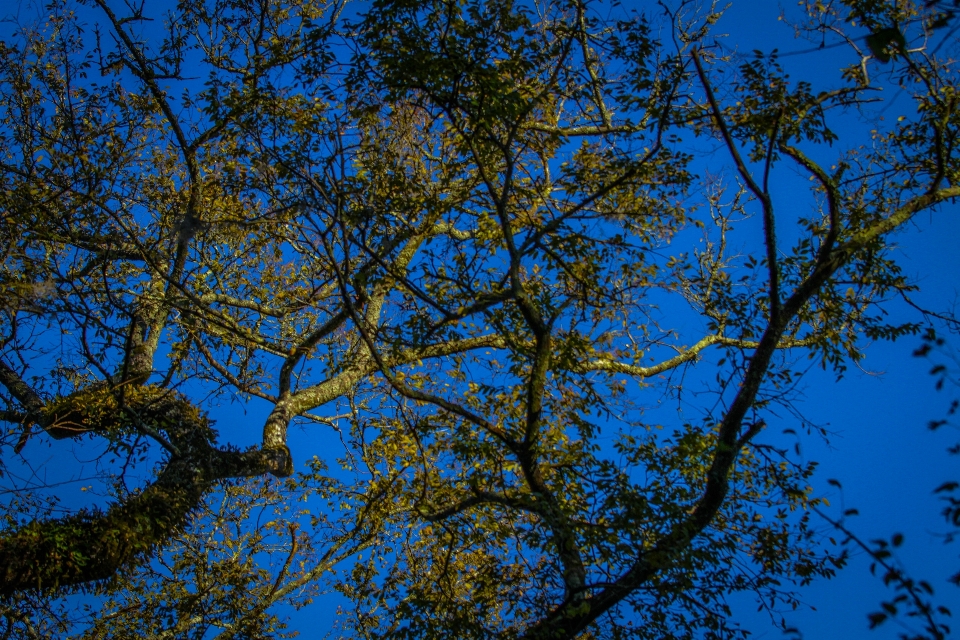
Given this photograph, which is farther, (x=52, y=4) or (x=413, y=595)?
(x=52, y=4)

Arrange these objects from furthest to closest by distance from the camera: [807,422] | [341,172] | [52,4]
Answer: [52,4] → [807,422] → [341,172]

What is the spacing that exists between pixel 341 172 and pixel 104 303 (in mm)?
3152

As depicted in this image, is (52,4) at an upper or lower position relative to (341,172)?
upper

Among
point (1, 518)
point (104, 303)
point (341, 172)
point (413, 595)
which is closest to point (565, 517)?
point (413, 595)

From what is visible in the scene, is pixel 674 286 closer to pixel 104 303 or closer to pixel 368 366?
pixel 368 366

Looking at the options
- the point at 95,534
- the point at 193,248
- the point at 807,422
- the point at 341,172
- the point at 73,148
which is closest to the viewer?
the point at 341,172

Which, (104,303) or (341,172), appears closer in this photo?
(341,172)

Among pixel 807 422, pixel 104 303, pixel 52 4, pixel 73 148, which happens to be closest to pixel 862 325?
pixel 807 422

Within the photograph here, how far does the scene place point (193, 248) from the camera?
786cm

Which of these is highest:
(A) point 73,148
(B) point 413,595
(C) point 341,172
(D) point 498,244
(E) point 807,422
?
(A) point 73,148

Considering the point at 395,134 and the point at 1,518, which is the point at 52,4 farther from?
the point at 1,518

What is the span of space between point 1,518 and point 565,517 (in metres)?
5.16

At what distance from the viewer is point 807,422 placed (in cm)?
554

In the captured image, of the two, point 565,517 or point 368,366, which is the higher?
point 368,366
